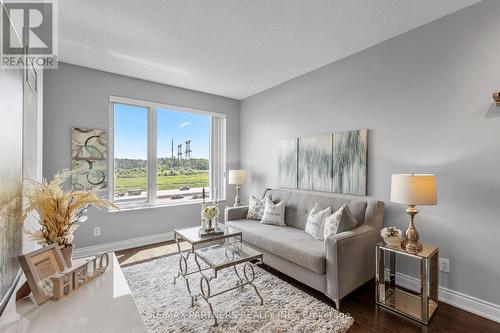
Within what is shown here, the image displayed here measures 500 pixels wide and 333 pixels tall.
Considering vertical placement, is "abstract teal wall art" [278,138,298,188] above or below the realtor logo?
below

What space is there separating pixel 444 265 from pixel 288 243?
1471 mm

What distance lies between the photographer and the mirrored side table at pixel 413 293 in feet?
6.16

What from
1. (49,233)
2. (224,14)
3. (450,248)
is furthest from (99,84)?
(450,248)

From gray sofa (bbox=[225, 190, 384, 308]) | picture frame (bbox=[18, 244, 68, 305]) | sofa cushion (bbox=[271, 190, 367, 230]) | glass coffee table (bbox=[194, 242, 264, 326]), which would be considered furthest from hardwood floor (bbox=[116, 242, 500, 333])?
picture frame (bbox=[18, 244, 68, 305])

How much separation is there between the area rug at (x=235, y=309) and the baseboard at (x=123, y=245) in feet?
3.27

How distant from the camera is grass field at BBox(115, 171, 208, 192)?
12.1 feet

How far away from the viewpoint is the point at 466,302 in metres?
2.08

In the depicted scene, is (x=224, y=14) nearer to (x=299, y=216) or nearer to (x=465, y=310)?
(x=299, y=216)

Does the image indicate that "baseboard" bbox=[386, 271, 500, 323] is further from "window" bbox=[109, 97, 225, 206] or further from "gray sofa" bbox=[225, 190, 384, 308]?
"window" bbox=[109, 97, 225, 206]

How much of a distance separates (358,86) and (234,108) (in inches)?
103

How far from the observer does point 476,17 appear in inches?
80.8

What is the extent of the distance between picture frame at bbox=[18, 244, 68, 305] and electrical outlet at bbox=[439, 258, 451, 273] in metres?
3.01

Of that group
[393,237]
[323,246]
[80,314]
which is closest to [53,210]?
[80,314]

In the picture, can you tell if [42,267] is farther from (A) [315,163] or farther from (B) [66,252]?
(A) [315,163]
